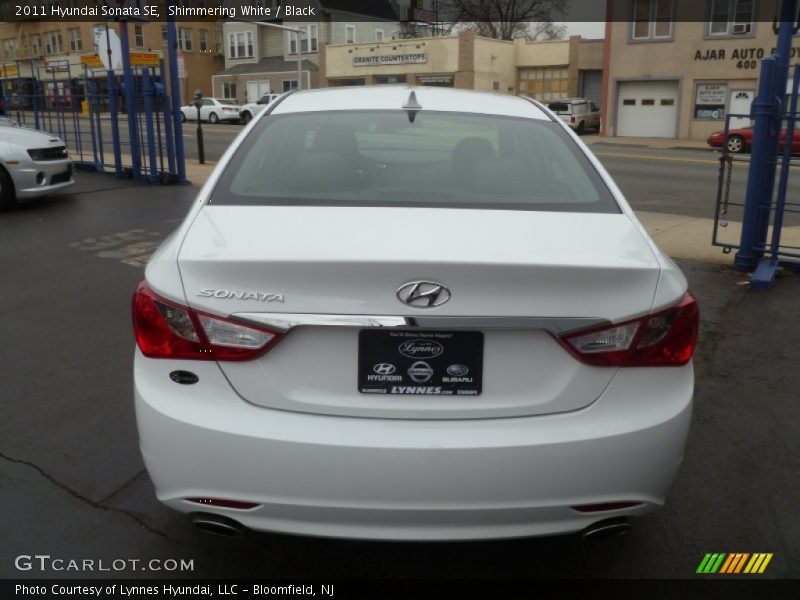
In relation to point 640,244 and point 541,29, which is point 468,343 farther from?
point 541,29

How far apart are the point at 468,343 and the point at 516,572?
1087 mm

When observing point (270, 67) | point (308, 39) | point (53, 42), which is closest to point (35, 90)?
point (308, 39)

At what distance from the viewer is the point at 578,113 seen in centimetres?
3791

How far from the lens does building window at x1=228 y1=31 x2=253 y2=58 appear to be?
60438mm

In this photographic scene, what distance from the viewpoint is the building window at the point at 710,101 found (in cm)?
3372

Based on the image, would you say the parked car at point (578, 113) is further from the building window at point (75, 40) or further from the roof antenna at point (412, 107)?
the building window at point (75, 40)

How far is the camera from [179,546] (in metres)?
3.00

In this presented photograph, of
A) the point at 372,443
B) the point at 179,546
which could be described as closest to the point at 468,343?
the point at 372,443

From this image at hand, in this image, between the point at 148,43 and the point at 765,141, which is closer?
the point at 765,141

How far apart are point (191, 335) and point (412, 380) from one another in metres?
0.69

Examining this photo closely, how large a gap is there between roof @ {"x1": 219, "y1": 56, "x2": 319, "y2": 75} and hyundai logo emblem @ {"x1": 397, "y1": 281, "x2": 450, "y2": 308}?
181ft

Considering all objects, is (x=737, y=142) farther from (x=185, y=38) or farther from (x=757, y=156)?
(x=185, y=38)

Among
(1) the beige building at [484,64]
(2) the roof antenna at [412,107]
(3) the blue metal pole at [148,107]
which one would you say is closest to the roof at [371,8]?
(1) the beige building at [484,64]

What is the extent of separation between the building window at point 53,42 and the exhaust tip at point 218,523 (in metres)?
71.0
